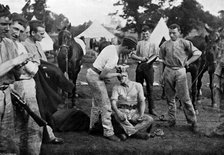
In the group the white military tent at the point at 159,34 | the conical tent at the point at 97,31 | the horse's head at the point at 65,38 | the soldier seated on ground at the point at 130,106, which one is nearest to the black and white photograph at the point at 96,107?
the soldier seated on ground at the point at 130,106

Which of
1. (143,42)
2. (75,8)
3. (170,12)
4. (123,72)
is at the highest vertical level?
(170,12)

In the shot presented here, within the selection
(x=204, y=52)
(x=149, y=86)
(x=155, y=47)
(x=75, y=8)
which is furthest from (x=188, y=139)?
(x=75, y=8)

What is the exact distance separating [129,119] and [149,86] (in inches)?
88.9

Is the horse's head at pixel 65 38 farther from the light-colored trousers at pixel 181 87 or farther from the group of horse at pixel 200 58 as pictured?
the light-colored trousers at pixel 181 87

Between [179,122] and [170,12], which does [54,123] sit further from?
[170,12]

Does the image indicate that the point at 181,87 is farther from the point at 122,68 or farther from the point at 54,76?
the point at 54,76

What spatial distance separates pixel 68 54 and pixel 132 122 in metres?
4.00

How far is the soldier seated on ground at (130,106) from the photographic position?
5273 mm

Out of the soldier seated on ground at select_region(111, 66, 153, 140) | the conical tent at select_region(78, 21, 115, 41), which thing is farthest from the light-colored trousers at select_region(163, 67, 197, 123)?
the conical tent at select_region(78, 21, 115, 41)

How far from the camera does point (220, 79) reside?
5.24 meters

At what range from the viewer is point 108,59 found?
5117 millimetres

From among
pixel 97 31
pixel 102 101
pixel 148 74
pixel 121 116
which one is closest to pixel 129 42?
pixel 102 101

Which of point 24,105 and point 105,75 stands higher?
point 105,75

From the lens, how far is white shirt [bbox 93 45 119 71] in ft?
16.5
